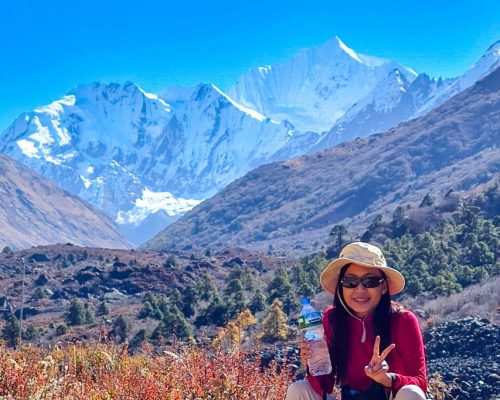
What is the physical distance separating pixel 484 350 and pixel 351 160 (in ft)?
417

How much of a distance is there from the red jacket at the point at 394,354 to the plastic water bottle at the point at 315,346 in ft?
0.14

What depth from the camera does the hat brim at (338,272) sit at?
3689 mm

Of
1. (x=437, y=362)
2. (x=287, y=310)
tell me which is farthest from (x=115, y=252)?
(x=437, y=362)

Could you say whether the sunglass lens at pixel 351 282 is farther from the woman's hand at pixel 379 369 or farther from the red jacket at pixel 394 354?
the woman's hand at pixel 379 369

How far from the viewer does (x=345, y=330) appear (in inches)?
147

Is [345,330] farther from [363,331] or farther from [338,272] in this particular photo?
[338,272]

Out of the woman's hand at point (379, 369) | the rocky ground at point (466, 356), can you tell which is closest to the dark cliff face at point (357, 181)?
the rocky ground at point (466, 356)

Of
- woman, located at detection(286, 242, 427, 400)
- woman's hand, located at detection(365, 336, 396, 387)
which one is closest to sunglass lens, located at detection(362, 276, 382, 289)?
woman, located at detection(286, 242, 427, 400)

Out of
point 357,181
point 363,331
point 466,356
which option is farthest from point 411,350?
point 357,181

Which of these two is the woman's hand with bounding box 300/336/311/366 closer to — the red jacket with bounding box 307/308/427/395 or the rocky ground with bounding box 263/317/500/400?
the red jacket with bounding box 307/308/427/395

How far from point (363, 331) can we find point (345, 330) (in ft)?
0.32

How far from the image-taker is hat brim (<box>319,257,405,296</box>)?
3.69 metres

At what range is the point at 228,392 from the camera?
4.06 metres

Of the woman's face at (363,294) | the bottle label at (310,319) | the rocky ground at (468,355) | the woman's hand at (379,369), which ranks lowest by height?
the rocky ground at (468,355)
